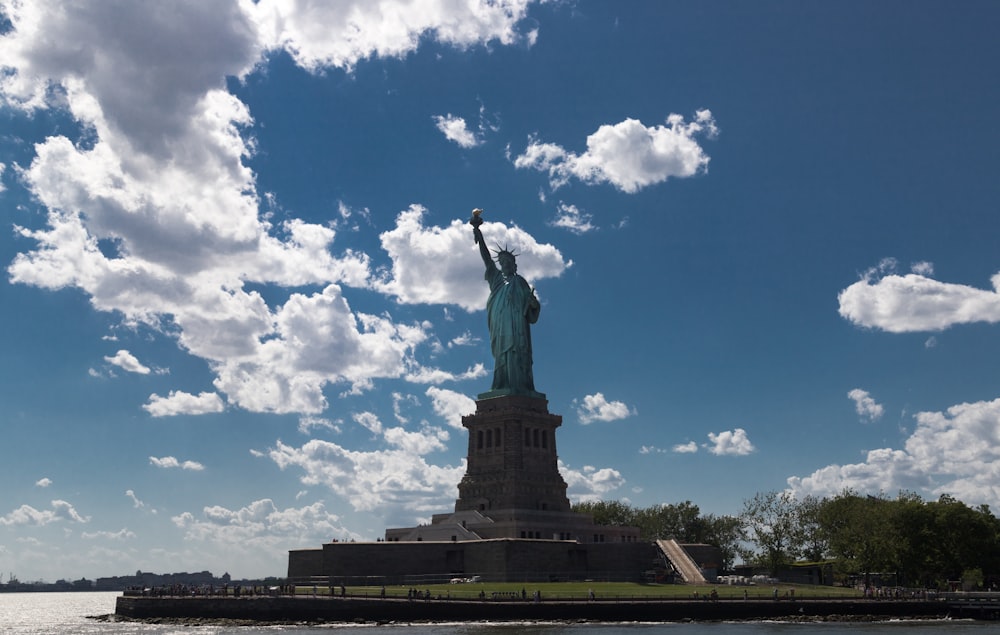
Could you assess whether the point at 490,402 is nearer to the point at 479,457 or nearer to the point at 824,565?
the point at 479,457

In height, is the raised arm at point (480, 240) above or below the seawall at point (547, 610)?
above

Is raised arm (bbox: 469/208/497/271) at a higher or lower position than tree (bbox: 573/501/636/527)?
higher

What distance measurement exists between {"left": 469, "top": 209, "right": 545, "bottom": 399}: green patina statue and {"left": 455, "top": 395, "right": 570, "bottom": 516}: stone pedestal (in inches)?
105

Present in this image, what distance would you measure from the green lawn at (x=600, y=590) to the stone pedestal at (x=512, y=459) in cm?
1808

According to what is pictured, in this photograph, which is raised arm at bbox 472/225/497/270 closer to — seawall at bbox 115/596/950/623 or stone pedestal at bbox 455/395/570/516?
stone pedestal at bbox 455/395/570/516

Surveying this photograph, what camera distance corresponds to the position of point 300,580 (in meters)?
81.0

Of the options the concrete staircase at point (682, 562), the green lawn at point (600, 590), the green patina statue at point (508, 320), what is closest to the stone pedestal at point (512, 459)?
the green patina statue at point (508, 320)

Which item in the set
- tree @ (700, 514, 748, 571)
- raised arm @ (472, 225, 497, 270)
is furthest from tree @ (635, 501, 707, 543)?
raised arm @ (472, 225, 497, 270)

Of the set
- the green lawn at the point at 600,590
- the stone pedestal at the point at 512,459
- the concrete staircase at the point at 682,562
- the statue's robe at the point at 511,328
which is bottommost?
the green lawn at the point at 600,590

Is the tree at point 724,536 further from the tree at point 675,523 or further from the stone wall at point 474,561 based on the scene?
the stone wall at point 474,561

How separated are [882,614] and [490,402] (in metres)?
43.1

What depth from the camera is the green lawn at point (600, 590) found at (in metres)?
66.4

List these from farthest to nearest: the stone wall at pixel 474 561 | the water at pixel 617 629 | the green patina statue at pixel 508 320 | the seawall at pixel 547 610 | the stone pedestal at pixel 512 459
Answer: the green patina statue at pixel 508 320 → the stone pedestal at pixel 512 459 → the stone wall at pixel 474 561 → the seawall at pixel 547 610 → the water at pixel 617 629

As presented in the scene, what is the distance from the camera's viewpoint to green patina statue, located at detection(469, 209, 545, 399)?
10088cm
